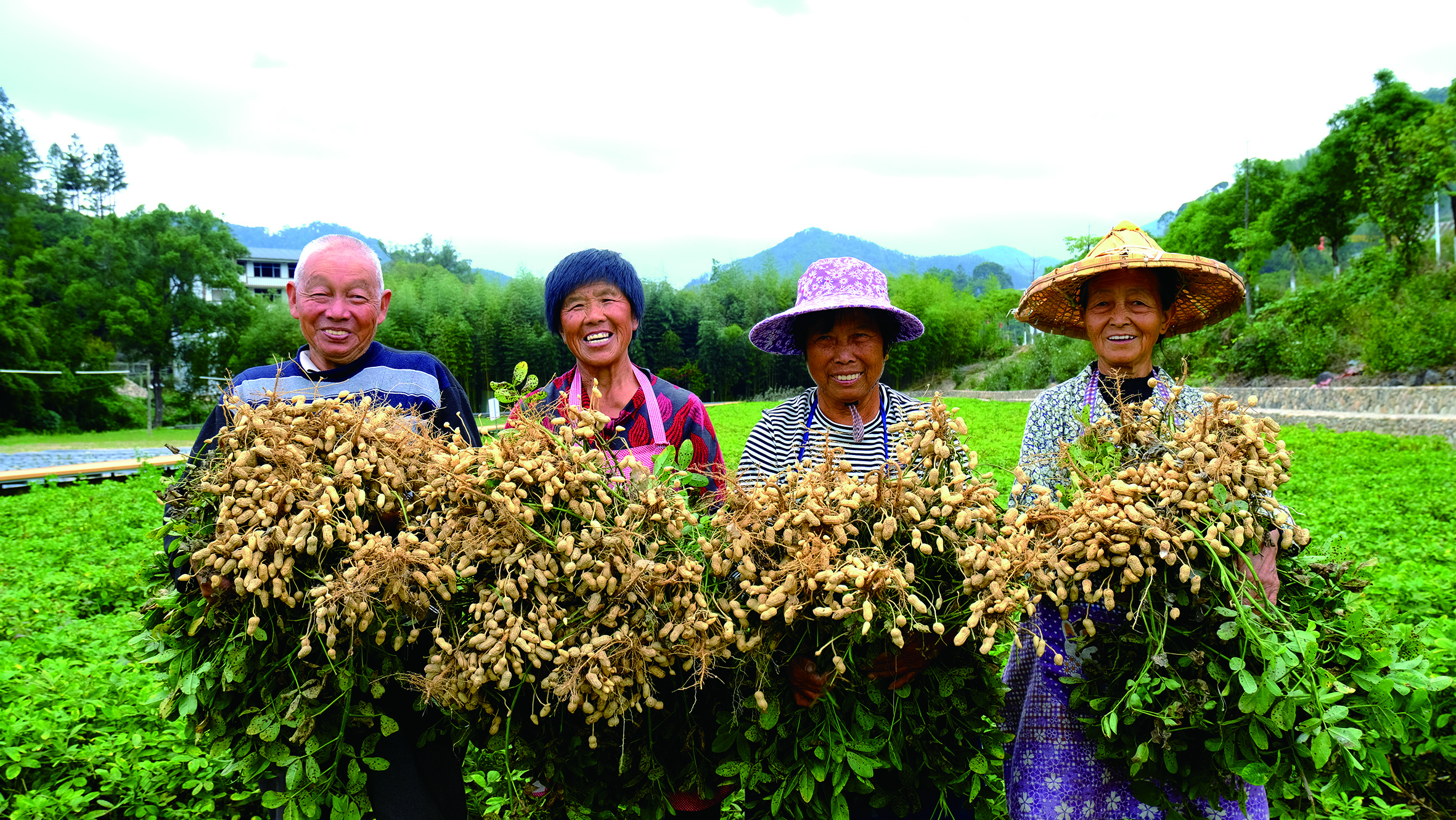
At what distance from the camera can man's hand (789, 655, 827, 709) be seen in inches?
69.3

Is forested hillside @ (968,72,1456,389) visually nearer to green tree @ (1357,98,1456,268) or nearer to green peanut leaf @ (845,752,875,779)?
green tree @ (1357,98,1456,268)

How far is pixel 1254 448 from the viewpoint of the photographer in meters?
1.74

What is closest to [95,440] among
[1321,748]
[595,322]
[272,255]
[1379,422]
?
[595,322]

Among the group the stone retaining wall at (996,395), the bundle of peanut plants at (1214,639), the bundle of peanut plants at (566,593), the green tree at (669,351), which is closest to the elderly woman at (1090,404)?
the bundle of peanut plants at (1214,639)

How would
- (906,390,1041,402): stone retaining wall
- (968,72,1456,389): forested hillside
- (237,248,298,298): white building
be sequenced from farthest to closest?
1. (237,248,298,298): white building
2. (906,390,1041,402): stone retaining wall
3. (968,72,1456,389): forested hillside

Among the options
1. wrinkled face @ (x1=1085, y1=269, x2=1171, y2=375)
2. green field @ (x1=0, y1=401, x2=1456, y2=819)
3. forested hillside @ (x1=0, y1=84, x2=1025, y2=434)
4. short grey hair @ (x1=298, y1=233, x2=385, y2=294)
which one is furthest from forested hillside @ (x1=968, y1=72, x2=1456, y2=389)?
forested hillside @ (x1=0, y1=84, x2=1025, y2=434)

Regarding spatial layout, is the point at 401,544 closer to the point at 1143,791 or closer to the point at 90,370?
the point at 1143,791

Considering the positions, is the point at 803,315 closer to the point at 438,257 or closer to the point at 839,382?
the point at 839,382

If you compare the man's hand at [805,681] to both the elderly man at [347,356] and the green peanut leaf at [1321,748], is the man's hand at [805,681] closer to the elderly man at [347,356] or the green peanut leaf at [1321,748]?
the green peanut leaf at [1321,748]

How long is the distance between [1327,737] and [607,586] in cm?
146

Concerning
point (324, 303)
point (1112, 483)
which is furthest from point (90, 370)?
point (1112, 483)

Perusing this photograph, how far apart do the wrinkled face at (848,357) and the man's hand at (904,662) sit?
1.02 meters

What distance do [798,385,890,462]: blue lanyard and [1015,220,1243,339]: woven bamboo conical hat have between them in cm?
67

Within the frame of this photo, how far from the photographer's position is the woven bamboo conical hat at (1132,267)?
2512 millimetres
